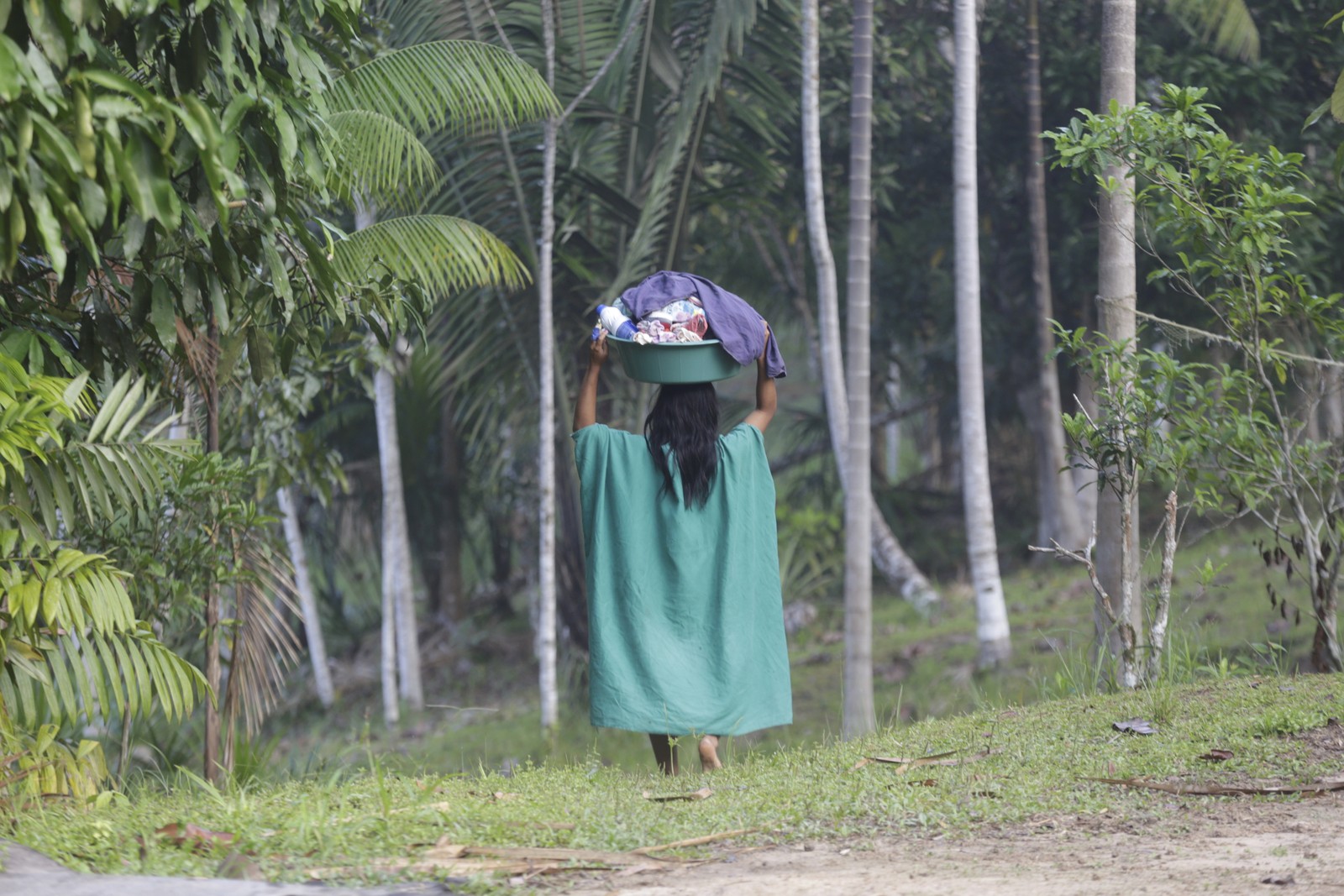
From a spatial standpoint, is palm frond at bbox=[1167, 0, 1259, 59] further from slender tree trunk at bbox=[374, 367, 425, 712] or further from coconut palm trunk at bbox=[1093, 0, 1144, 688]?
slender tree trunk at bbox=[374, 367, 425, 712]

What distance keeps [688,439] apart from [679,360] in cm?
28

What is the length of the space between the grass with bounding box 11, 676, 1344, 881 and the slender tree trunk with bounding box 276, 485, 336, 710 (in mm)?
6532

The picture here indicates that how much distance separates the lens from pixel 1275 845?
2953 millimetres

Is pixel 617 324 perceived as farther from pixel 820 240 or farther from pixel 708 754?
pixel 820 240

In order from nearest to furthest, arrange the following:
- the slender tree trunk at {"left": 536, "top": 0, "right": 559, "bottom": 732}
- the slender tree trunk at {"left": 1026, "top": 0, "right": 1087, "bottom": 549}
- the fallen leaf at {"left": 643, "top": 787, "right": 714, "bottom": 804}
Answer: the fallen leaf at {"left": 643, "top": 787, "right": 714, "bottom": 804}
the slender tree trunk at {"left": 536, "top": 0, "right": 559, "bottom": 732}
the slender tree trunk at {"left": 1026, "top": 0, "right": 1087, "bottom": 549}

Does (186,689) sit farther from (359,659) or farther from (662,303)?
→ (359,659)

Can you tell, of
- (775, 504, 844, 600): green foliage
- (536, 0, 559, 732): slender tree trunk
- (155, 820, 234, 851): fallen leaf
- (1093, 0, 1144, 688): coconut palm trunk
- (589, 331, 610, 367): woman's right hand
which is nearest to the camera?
(155, 820, 234, 851): fallen leaf

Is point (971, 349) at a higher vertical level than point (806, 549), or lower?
higher

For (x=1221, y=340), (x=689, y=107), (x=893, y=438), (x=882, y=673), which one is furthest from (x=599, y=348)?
(x=893, y=438)

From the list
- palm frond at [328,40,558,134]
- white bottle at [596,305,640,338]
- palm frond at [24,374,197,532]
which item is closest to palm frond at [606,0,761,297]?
palm frond at [328,40,558,134]

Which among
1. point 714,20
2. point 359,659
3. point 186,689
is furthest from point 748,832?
point 359,659

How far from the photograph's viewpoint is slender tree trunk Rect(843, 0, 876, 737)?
830 centimetres

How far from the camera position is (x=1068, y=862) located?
2.89m

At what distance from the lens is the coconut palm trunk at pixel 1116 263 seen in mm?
5691
